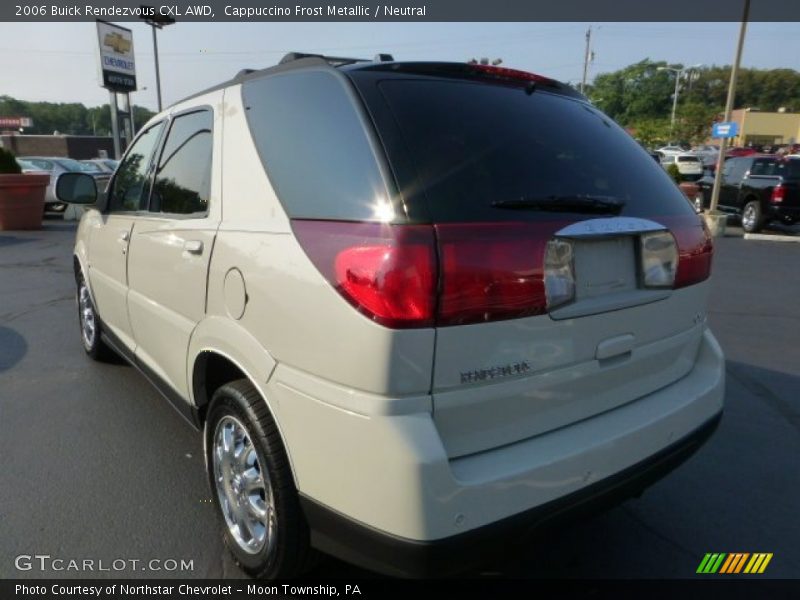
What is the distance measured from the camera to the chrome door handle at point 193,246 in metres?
2.38

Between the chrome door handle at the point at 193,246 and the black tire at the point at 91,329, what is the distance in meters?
2.17

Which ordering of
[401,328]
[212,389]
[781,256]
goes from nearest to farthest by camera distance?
[401,328] → [212,389] → [781,256]

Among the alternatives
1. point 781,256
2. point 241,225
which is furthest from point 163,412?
point 781,256

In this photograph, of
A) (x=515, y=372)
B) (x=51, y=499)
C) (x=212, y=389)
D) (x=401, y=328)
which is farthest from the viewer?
(x=51, y=499)

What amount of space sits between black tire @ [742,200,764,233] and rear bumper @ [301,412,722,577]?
13874 mm

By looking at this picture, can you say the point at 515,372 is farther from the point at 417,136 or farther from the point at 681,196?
the point at 681,196

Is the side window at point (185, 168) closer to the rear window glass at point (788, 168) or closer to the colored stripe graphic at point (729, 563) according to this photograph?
the colored stripe graphic at point (729, 563)

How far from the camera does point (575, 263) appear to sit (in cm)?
184

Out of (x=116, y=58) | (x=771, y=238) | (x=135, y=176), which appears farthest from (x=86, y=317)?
(x=116, y=58)

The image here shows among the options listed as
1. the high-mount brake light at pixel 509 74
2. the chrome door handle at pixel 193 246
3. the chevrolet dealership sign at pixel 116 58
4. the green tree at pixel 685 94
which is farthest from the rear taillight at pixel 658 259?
the green tree at pixel 685 94

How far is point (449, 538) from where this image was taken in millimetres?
1613

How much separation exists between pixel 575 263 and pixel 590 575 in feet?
4.36

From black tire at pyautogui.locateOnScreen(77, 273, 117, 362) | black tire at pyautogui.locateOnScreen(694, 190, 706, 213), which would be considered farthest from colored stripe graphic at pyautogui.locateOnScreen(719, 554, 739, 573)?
black tire at pyautogui.locateOnScreen(694, 190, 706, 213)

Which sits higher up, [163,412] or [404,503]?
[404,503]
